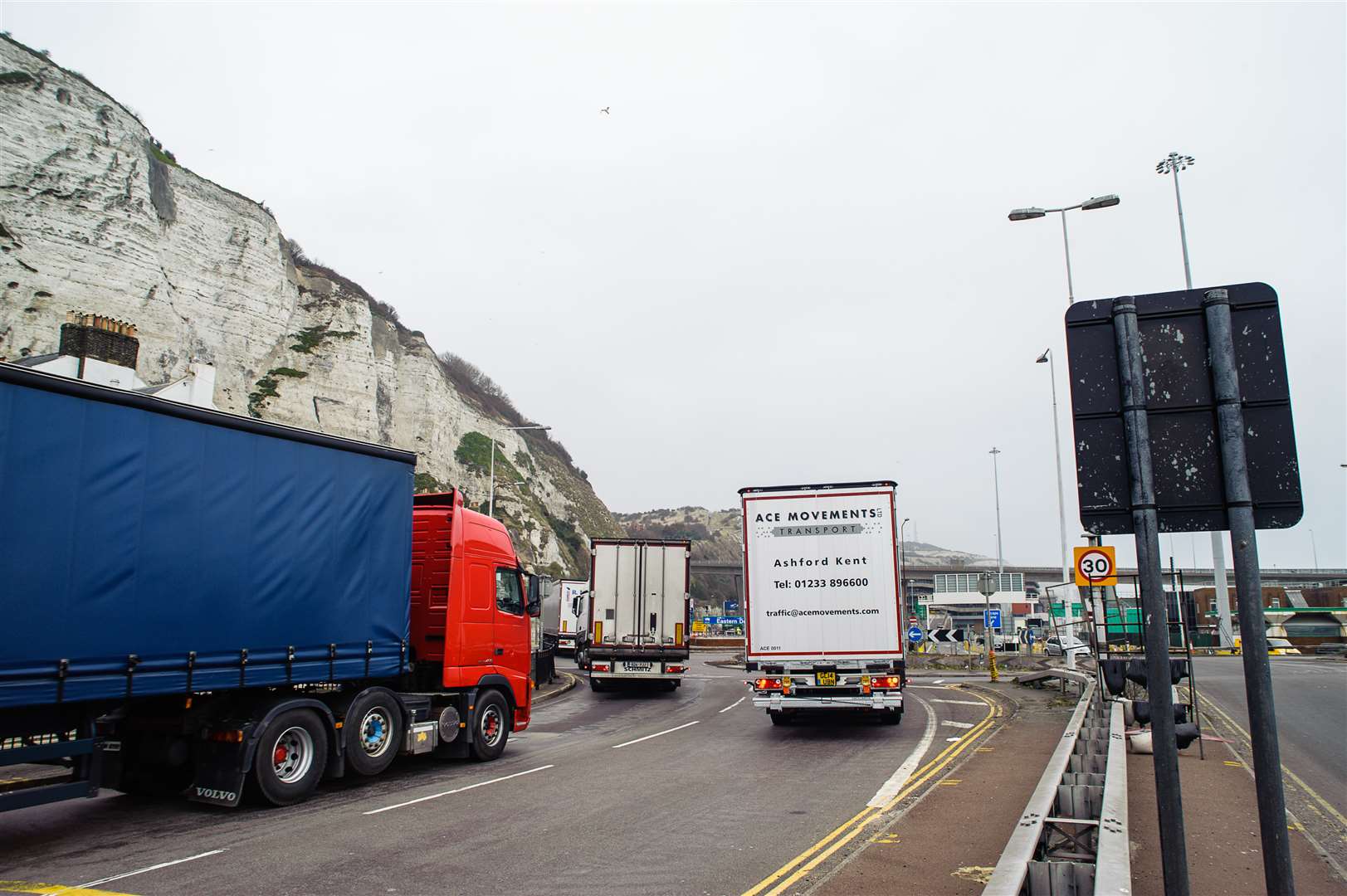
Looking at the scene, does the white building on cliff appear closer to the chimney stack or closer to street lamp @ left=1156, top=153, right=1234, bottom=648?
the chimney stack

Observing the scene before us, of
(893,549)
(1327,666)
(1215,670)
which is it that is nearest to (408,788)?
(893,549)

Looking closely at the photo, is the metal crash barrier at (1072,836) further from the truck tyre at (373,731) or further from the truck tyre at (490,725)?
the truck tyre at (490,725)

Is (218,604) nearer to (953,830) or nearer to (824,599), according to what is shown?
(953,830)

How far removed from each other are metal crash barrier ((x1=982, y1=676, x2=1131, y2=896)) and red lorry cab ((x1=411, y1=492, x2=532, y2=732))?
7674 millimetres

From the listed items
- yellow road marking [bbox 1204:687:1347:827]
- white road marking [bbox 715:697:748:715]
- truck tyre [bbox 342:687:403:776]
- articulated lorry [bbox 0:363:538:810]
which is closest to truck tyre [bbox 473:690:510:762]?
articulated lorry [bbox 0:363:538:810]

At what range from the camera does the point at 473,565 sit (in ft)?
41.0

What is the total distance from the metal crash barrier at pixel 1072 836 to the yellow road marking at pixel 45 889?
6.04 meters

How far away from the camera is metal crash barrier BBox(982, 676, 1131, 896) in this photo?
15.3ft

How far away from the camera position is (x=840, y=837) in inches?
300

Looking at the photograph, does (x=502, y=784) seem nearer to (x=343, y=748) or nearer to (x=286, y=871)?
(x=343, y=748)

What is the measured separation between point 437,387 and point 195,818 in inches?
2161

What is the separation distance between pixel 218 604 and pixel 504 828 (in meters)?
3.67

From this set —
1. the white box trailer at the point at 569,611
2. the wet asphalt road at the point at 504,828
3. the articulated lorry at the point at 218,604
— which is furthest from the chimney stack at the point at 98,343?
the white box trailer at the point at 569,611

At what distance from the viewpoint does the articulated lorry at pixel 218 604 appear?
7.31 metres
